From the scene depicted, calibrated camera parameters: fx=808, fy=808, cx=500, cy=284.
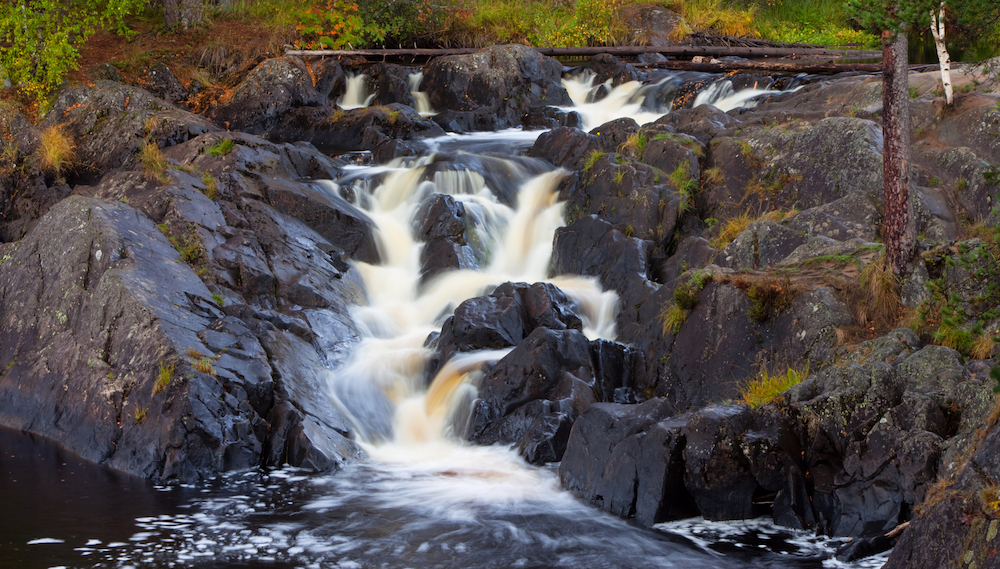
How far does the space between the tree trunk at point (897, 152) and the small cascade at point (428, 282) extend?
4222 mm

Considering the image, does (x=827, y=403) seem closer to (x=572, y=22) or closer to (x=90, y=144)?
(x=90, y=144)

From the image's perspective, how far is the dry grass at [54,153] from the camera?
1491 centimetres

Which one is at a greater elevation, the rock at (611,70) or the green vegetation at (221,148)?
the rock at (611,70)

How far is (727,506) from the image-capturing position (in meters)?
7.46

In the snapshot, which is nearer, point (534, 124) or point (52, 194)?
point (52, 194)

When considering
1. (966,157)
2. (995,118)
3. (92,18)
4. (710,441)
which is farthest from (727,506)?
(92,18)

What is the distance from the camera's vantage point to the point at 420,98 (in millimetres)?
21656

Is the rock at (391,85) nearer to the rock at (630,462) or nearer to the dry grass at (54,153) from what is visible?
the dry grass at (54,153)

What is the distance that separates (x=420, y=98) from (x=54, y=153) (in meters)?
9.43

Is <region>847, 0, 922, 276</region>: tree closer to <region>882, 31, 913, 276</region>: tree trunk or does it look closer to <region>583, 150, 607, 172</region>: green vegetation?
<region>882, 31, 913, 276</region>: tree trunk

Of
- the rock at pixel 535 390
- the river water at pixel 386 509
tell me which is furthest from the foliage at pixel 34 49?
the rock at pixel 535 390

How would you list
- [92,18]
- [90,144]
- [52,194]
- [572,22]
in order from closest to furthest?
[52,194], [90,144], [92,18], [572,22]

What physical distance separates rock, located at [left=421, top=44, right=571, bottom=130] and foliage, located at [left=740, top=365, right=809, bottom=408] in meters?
13.2

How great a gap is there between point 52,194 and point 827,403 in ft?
43.6
